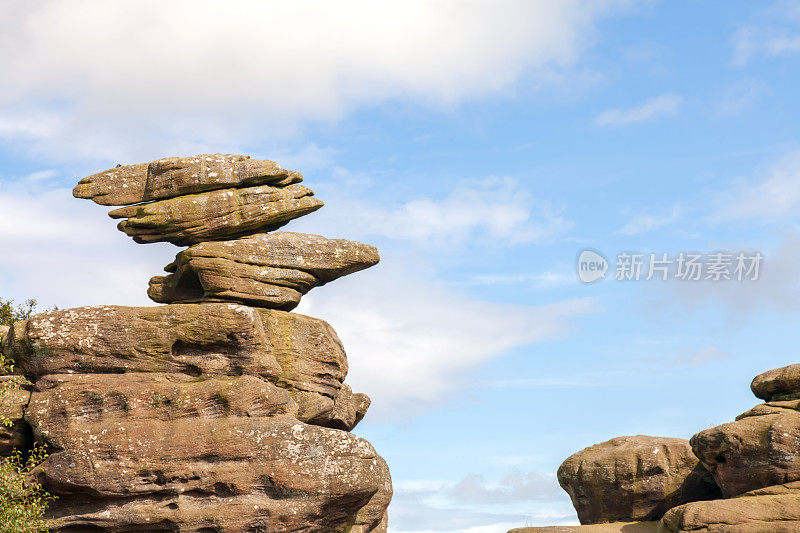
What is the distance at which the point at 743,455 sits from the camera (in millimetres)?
40812

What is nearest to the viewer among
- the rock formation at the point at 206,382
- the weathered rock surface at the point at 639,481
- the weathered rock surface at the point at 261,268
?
the rock formation at the point at 206,382

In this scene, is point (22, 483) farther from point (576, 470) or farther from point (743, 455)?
point (743, 455)

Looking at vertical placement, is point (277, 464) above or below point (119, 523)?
above

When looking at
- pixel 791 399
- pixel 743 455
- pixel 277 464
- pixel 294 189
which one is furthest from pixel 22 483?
pixel 791 399

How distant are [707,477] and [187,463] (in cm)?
2599

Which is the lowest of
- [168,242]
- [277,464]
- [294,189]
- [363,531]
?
[363,531]

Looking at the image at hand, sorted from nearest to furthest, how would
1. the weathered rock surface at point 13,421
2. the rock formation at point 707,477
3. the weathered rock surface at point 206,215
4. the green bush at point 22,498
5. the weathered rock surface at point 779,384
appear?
the green bush at point 22,498, the weathered rock surface at point 13,421, the rock formation at point 707,477, the weathered rock surface at point 206,215, the weathered rock surface at point 779,384

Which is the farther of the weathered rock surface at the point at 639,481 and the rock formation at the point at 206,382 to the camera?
the weathered rock surface at the point at 639,481

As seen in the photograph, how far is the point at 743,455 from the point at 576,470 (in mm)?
9476

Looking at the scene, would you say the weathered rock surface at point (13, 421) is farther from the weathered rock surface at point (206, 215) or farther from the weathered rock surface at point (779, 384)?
the weathered rock surface at point (779, 384)

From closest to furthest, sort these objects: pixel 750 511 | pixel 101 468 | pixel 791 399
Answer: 1. pixel 101 468
2. pixel 750 511
3. pixel 791 399

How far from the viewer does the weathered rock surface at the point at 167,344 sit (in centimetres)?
3800

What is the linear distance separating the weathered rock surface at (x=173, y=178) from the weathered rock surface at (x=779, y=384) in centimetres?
2643

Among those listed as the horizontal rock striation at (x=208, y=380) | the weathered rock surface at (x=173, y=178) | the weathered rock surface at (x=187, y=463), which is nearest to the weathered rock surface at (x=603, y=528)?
the horizontal rock striation at (x=208, y=380)
